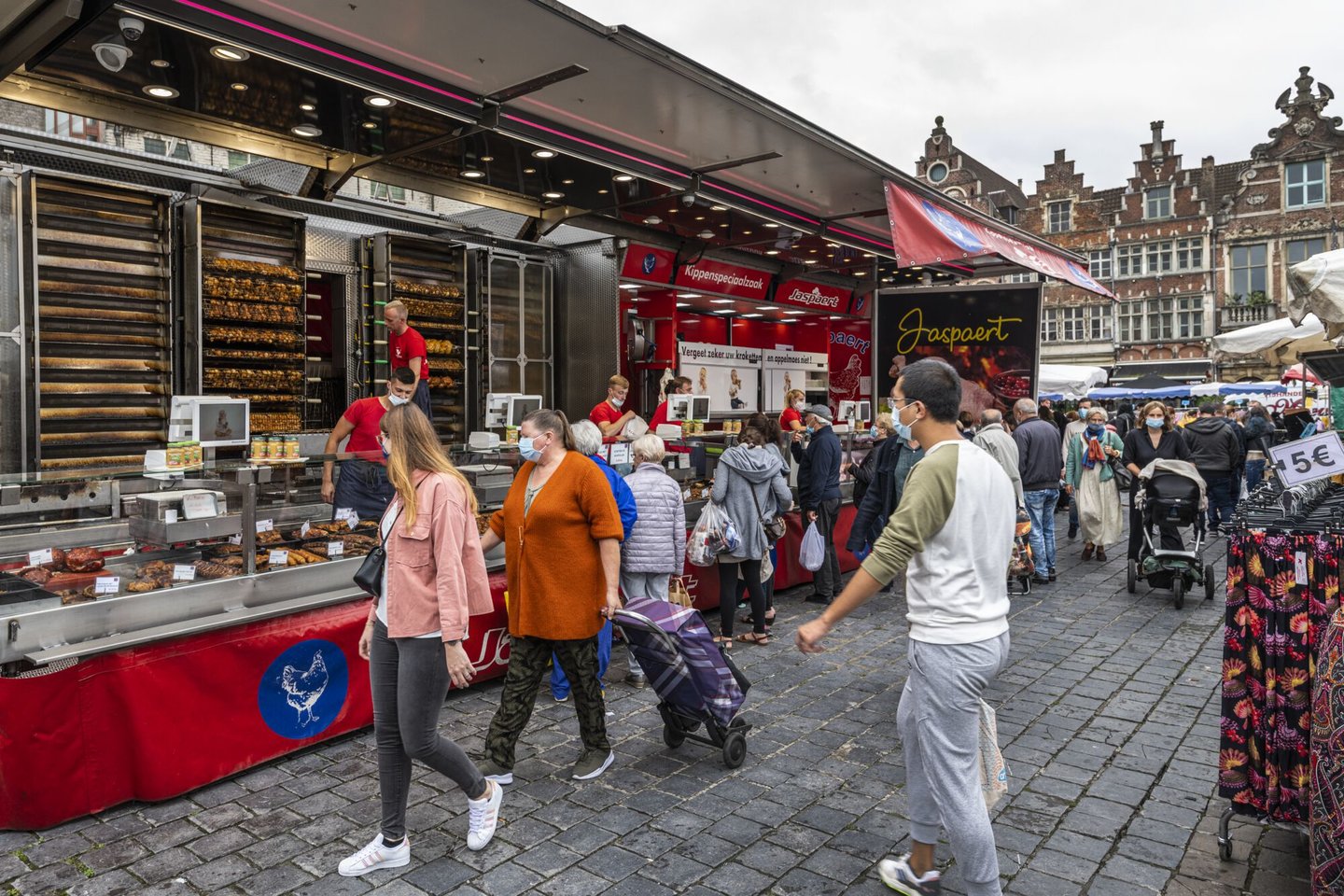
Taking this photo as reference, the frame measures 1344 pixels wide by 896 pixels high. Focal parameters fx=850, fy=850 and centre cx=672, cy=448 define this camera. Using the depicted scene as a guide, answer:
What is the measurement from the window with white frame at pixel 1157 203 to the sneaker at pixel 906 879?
157 ft

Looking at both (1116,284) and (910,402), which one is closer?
(910,402)

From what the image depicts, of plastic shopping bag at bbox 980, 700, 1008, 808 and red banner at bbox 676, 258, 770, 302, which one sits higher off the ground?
red banner at bbox 676, 258, 770, 302

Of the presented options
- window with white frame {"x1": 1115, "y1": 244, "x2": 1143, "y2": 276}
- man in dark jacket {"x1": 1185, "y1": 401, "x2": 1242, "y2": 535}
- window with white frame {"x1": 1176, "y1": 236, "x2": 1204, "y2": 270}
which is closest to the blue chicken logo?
man in dark jacket {"x1": 1185, "y1": 401, "x2": 1242, "y2": 535}

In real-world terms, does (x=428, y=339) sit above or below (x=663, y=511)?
above

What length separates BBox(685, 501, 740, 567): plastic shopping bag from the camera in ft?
20.9

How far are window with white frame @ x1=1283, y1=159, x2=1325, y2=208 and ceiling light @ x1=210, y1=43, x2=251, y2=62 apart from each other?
46.5 m

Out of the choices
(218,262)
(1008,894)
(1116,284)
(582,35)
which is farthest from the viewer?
(1116,284)

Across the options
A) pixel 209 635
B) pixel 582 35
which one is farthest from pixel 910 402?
pixel 209 635

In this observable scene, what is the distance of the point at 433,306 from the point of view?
959cm

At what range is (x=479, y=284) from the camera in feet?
32.8

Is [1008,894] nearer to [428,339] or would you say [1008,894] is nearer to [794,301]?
[428,339]

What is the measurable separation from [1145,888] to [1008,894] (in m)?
0.55

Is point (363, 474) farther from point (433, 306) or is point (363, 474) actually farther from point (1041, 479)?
point (1041, 479)

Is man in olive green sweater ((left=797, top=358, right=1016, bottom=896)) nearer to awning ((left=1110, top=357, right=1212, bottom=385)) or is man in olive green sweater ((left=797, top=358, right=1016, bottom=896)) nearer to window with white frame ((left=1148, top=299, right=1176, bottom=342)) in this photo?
awning ((left=1110, top=357, right=1212, bottom=385))
